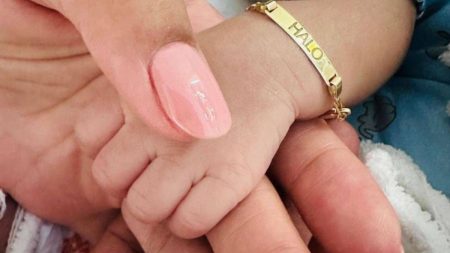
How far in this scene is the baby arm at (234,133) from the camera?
18.6 inches

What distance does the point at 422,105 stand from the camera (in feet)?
2.17

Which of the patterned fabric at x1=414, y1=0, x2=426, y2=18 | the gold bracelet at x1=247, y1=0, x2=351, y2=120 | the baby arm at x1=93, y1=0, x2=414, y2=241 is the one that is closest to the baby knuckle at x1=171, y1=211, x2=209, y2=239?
the baby arm at x1=93, y1=0, x2=414, y2=241

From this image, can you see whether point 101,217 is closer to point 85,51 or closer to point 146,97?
point 85,51

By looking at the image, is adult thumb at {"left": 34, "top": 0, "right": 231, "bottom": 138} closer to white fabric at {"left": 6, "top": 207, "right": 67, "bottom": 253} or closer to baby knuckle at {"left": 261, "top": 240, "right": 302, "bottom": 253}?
baby knuckle at {"left": 261, "top": 240, "right": 302, "bottom": 253}

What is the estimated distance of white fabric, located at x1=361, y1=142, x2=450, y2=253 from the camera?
0.56 metres

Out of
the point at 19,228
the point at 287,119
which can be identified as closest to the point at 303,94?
the point at 287,119

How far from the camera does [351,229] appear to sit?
0.46 metres

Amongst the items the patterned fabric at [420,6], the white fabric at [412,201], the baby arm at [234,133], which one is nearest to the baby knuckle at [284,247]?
the baby arm at [234,133]

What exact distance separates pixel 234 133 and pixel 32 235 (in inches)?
8.8

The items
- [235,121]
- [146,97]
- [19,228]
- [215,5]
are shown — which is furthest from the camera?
[215,5]

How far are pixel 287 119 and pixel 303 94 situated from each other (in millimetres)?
28

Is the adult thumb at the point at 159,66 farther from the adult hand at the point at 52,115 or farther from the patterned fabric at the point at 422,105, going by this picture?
the patterned fabric at the point at 422,105

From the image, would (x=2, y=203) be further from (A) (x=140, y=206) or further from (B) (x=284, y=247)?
(B) (x=284, y=247)

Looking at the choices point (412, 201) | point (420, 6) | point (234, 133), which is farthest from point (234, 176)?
point (420, 6)
